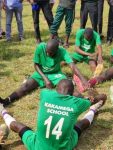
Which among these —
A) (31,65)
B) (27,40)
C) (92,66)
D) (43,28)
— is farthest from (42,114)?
(43,28)

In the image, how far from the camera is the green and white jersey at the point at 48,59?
7.67 m

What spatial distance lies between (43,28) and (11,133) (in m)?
8.52

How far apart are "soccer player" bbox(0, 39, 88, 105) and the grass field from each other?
160 mm

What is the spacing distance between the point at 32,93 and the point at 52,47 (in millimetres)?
1107

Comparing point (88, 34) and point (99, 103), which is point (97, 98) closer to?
point (99, 103)

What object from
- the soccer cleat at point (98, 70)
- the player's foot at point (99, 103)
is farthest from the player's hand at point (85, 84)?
the soccer cleat at point (98, 70)

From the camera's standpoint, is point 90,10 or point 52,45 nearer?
point 52,45

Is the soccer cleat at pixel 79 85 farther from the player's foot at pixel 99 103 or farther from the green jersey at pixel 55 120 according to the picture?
the green jersey at pixel 55 120

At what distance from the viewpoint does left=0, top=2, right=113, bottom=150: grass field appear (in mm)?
6074

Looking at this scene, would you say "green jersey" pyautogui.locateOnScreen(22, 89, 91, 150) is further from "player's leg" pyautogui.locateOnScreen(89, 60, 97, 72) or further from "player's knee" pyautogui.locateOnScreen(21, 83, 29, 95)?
"player's leg" pyautogui.locateOnScreen(89, 60, 97, 72)

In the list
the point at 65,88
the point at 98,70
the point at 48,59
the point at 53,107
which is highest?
the point at 65,88

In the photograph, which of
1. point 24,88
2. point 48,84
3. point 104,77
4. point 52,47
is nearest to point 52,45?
point 52,47

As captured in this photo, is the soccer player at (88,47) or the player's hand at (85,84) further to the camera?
the soccer player at (88,47)

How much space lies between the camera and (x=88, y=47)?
9.12m
